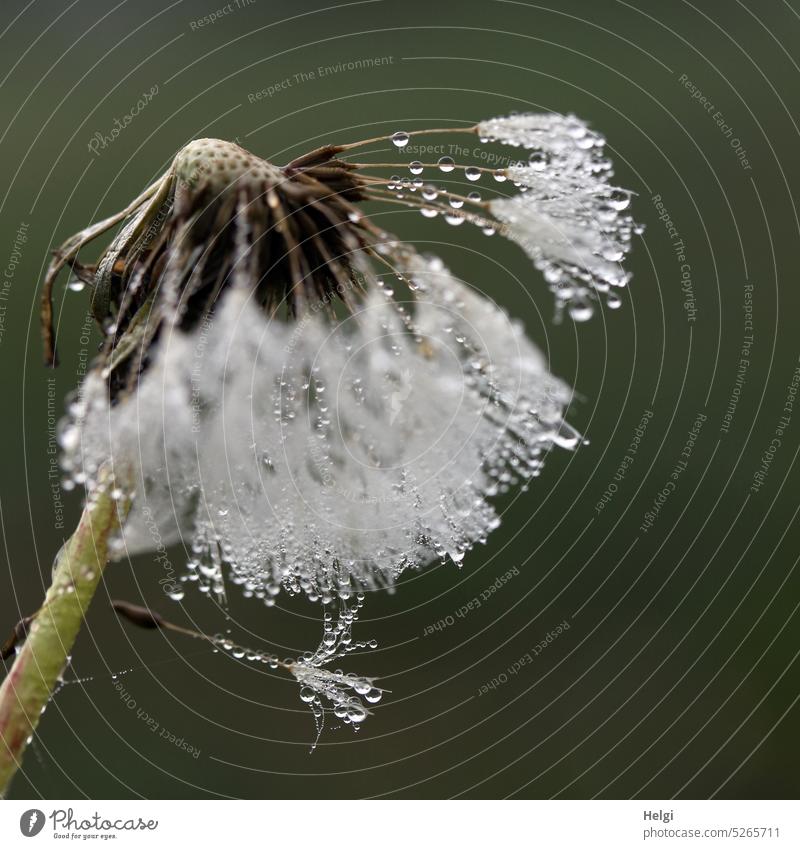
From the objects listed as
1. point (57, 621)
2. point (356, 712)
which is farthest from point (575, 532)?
point (57, 621)

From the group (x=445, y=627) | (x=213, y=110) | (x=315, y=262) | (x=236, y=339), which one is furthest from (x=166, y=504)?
(x=445, y=627)

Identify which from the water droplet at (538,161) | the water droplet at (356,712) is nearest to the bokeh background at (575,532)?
the water droplet at (356,712)

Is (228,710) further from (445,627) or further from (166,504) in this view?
(166,504)

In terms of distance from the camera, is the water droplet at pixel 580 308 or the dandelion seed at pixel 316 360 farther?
the water droplet at pixel 580 308

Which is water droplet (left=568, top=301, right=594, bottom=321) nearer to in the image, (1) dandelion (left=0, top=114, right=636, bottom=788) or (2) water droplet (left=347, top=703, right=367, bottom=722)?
(1) dandelion (left=0, top=114, right=636, bottom=788)

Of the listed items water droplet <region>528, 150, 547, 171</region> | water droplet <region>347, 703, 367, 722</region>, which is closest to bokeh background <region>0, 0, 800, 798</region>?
water droplet <region>347, 703, 367, 722</region>

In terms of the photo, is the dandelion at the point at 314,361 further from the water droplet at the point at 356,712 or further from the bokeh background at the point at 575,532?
the bokeh background at the point at 575,532

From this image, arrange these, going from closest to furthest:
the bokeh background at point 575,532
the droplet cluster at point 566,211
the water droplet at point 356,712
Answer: the droplet cluster at point 566,211 < the water droplet at point 356,712 < the bokeh background at point 575,532
